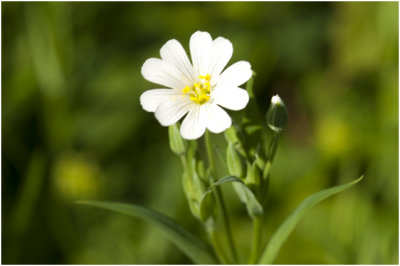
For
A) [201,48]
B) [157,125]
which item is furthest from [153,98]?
[157,125]

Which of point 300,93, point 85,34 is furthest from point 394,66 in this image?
point 85,34

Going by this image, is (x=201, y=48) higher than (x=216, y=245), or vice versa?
(x=201, y=48)

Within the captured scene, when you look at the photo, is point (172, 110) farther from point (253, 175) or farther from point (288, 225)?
point (288, 225)

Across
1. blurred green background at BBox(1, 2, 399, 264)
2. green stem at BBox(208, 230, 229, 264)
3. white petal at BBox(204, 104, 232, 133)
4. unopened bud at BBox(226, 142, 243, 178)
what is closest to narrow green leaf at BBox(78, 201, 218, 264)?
green stem at BBox(208, 230, 229, 264)

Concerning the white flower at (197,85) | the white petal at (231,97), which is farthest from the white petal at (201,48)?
the white petal at (231,97)

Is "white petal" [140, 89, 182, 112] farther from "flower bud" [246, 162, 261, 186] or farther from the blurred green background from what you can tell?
the blurred green background

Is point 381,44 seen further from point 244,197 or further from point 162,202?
point 244,197
